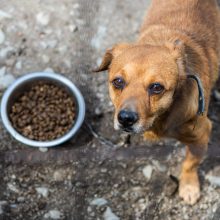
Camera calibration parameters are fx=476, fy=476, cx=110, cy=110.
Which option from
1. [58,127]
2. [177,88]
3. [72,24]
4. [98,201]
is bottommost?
[98,201]

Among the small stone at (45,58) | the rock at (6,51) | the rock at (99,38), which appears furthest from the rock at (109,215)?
the rock at (6,51)

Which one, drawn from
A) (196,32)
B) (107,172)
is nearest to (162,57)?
(196,32)

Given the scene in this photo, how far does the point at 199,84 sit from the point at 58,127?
1.79m

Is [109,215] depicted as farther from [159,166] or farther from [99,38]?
[99,38]

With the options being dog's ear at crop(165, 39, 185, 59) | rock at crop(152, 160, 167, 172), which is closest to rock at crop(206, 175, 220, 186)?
rock at crop(152, 160, 167, 172)

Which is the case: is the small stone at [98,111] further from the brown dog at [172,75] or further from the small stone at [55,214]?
the small stone at [55,214]

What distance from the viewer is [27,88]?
4.96 meters

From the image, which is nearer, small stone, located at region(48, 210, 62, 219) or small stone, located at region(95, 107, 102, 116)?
small stone, located at region(48, 210, 62, 219)

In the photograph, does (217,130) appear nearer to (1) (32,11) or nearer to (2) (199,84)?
(2) (199,84)

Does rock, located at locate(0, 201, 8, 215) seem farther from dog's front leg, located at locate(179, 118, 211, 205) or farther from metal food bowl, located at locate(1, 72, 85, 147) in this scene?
dog's front leg, located at locate(179, 118, 211, 205)

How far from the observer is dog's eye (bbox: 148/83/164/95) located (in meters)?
3.45

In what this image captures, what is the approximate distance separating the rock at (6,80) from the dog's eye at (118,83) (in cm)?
187

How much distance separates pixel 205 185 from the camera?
475 centimetres

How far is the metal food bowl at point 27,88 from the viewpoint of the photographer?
4.61 meters
